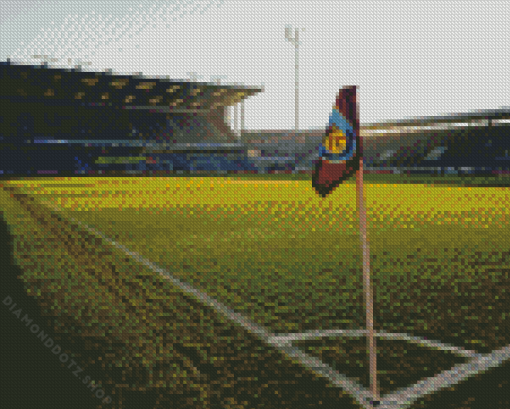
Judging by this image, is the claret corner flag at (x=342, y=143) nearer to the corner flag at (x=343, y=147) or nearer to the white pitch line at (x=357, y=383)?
the corner flag at (x=343, y=147)

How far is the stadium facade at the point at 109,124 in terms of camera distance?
4125cm

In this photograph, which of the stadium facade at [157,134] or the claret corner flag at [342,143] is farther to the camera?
the stadium facade at [157,134]

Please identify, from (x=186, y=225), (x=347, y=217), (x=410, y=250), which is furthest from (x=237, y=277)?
(x=347, y=217)

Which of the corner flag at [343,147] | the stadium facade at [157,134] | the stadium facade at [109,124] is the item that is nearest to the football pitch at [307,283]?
the corner flag at [343,147]

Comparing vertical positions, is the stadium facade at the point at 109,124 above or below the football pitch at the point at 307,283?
above

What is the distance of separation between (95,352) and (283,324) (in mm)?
1370

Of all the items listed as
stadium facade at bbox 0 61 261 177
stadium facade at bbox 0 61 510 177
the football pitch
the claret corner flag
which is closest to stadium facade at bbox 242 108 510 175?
stadium facade at bbox 0 61 510 177

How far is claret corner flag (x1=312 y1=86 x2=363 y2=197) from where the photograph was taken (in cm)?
255

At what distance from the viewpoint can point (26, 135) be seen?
42188 mm

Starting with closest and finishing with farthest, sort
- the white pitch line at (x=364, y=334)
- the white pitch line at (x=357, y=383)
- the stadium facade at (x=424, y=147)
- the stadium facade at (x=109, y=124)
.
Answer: the white pitch line at (x=357, y=383) → the white pitch line at (x=364, y=334) → the stadium facade at (x=424, y=147) → the stadium facade at (x=109, y=124)

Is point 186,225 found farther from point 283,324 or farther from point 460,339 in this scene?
point 460,339

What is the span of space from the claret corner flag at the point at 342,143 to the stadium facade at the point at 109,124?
4010 centimetres

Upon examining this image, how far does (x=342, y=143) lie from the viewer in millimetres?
2600

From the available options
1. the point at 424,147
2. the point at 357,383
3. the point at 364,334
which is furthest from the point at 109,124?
the point at 357,383
